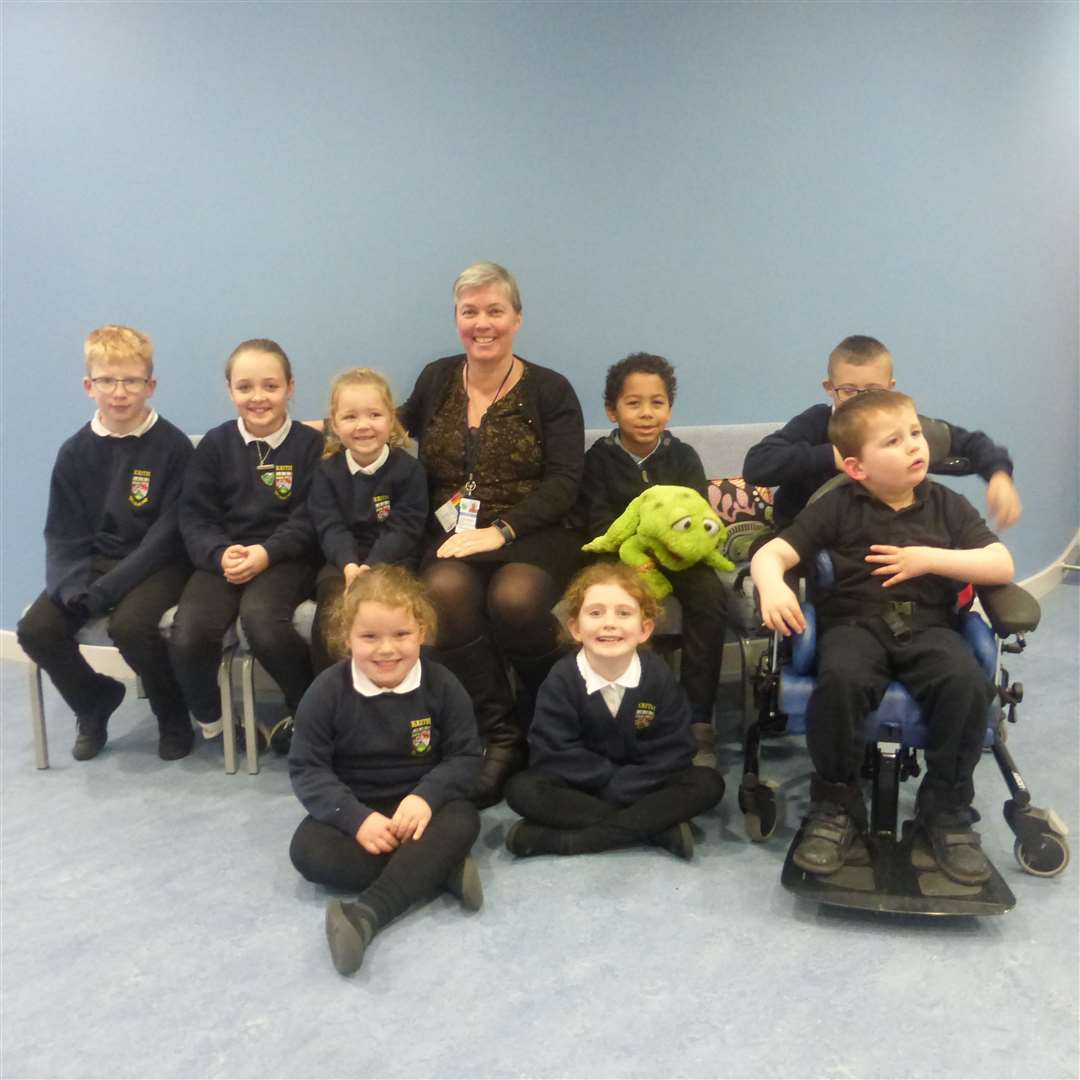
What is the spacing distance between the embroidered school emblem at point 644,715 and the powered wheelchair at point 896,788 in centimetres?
25

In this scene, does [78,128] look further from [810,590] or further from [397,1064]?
[397,1064]

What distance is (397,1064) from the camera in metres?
1.76

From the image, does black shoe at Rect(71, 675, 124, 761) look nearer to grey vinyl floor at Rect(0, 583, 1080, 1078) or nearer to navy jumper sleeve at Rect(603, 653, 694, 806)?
grey vinyl floor at Rect(0, 583, 1080, 1078)

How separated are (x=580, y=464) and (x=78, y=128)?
6.26 feet

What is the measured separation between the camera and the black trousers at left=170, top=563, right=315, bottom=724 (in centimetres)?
275

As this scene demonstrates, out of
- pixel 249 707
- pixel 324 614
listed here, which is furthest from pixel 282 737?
pixel 324 614

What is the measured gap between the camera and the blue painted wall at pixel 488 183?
320cm

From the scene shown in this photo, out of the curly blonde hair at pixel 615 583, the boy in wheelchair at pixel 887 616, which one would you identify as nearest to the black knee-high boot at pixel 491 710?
the curly blonde hair at pixel 615 583

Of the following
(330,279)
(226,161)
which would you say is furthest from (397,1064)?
(226,161)

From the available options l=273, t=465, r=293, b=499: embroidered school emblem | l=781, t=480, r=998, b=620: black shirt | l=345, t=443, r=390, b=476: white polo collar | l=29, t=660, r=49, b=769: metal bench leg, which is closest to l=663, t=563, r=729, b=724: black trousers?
l=781, t=480, r=998, b=620: black shirt

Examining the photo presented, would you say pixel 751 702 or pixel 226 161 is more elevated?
pixel 226 161

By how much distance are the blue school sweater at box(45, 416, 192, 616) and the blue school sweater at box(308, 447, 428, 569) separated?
444mm

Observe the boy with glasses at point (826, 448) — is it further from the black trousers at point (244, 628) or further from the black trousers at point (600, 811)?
the black trousers at point (244, 628)

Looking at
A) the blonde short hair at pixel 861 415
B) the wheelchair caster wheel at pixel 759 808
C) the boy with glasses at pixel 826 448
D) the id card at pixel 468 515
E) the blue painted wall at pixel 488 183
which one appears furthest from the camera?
the blue painted wall at pixel 488 183
